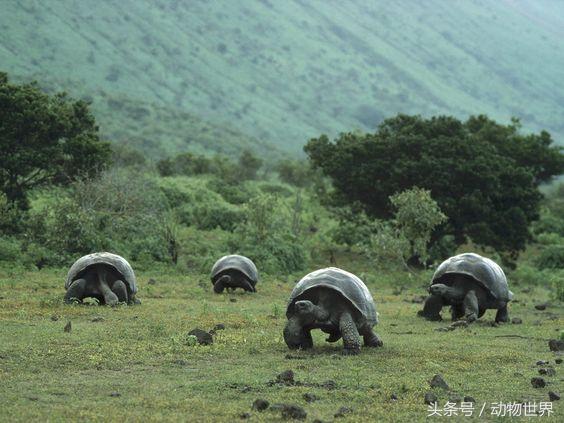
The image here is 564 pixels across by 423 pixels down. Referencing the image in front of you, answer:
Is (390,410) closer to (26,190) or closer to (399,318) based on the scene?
(399,318)

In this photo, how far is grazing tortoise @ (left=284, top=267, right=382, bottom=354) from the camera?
11461mm

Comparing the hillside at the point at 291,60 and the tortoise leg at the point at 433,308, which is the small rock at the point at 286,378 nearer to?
the tortoise leg at the point at 433,308

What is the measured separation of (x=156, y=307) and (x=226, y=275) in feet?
14.2

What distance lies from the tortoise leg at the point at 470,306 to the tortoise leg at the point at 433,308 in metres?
0.70

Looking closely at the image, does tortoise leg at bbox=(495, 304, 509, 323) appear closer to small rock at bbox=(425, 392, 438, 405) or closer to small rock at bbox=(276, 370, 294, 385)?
small rock at bbox=(276, 370, 294, 385)

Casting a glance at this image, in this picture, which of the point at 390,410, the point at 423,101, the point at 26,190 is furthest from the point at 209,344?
the point at 423,101

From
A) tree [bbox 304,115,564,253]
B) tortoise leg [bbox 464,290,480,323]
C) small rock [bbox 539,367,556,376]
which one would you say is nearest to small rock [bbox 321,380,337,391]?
small rock [bbox 539,367,556,376]

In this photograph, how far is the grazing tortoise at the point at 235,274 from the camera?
21.2m

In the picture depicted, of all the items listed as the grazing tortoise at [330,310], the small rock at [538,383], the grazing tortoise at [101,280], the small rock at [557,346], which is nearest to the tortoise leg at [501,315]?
the small rock at [557,346]

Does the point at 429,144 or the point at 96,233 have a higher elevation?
the point at 429,144

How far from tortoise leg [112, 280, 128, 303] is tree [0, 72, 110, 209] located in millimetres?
11384

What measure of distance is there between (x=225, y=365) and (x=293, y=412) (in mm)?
2762

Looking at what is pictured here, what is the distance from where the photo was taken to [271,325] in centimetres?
1470

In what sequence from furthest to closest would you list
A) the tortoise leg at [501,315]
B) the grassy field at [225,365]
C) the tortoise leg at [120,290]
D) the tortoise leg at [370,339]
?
the tortoise leg at [120,290]
the tortoise leg at [501,315]
the tortoise leg at [370,339]
the grassy field at [225,365]
